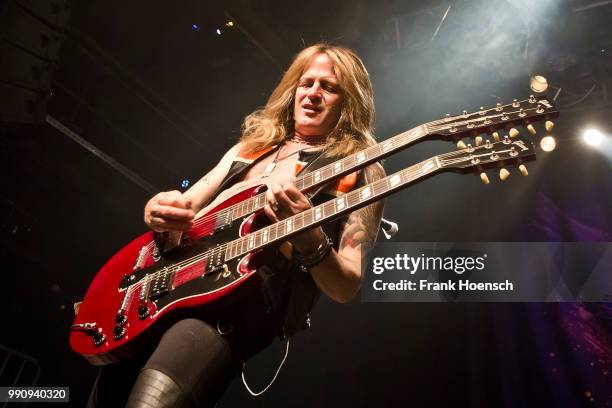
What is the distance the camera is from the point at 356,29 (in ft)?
19.4

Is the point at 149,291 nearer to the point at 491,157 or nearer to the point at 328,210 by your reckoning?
the point at 328,210

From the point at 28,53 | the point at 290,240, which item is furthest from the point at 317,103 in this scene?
the point at 28,53

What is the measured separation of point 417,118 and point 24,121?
14.0ft

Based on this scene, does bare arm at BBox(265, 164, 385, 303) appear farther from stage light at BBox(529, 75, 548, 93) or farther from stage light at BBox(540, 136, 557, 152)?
stage light at BBox(540, 136, 557, 152)

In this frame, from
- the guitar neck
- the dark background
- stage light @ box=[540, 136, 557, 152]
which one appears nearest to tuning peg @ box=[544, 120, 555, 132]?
the guitar neck

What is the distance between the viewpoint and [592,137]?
6238mm

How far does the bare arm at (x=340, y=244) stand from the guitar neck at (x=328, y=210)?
35mm

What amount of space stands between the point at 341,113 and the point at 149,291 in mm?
1368

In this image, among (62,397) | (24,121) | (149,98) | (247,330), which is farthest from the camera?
(149,98)

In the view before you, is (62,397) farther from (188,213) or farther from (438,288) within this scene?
(438,288)

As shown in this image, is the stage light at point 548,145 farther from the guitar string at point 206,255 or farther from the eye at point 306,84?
the guitar string at point 206,255

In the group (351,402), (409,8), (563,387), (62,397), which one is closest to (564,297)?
(563,387)

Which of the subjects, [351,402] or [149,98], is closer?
[351,402]

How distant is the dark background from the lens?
214 inches
